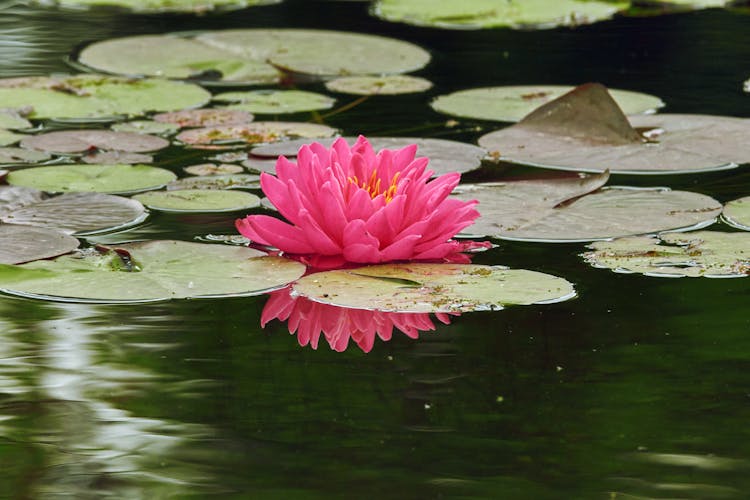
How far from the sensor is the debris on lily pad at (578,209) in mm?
2676

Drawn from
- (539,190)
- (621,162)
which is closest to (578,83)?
(621,162)

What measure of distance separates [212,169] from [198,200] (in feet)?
1.05

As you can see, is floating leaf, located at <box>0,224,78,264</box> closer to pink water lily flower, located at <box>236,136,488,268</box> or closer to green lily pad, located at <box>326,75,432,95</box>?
pink water lily flower, located at <box>236,136,488,268</box>

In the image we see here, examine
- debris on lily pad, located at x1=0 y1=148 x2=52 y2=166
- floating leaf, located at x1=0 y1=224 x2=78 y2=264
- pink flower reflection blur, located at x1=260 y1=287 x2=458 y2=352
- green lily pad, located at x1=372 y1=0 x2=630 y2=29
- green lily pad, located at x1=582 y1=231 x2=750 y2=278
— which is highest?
green lily pad, located at x1=372 y1=0 x2=630 y2=29

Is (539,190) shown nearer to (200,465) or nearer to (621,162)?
(621,162)

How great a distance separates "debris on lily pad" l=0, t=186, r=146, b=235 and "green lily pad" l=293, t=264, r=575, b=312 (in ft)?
1.84

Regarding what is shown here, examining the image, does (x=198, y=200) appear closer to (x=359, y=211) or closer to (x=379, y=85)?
(x=359, y=211)

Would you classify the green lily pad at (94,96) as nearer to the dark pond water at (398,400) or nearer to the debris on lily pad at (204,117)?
the debris on lily pad at (204,117)

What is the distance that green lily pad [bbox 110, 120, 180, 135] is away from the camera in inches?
142

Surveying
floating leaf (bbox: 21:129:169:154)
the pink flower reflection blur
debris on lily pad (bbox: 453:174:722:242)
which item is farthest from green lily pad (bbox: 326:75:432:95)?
the pink flower reflection blur

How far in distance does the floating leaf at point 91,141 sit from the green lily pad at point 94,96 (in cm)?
30

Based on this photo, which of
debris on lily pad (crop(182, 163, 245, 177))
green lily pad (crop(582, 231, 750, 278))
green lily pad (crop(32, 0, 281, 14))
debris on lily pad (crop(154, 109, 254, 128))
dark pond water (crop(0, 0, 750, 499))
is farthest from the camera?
green lily pad (crop(32, 0, 281, 14))

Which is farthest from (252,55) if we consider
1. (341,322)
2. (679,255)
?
(341,322)

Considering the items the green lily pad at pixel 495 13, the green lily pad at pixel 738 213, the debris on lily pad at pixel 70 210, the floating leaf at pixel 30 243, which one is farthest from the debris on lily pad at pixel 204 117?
the green lily pad at pixel 495 13
